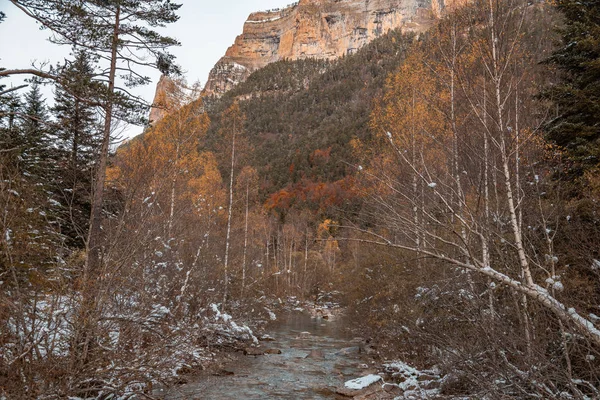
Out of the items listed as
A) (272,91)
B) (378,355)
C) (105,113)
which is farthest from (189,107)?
(272,91)

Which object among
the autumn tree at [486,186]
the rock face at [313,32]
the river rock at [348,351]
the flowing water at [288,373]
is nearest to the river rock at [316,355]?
the flowing water at [288,373]

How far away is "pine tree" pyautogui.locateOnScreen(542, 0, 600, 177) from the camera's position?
888cm

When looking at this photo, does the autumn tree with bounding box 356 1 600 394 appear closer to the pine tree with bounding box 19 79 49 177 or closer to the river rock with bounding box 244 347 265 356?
the pine tree with bounding box 19 79 49 177

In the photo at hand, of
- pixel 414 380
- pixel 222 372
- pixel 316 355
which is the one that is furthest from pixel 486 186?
pixel 316 355

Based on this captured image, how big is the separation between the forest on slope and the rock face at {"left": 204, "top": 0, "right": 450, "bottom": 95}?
132 m

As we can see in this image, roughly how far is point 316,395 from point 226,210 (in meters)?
11.0

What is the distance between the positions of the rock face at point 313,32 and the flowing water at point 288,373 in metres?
131

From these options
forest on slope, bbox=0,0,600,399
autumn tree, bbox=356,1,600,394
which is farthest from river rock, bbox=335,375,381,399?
autumn tree, bbox=356,1,600,394

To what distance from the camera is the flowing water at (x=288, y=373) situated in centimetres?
848

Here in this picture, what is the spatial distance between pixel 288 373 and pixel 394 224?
8231 mm

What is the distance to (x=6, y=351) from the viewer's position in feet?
15.3

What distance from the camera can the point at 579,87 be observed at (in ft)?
32.3

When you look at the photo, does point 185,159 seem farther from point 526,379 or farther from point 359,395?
point 526,379

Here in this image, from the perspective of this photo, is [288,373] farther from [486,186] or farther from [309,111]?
[309,111]
